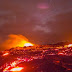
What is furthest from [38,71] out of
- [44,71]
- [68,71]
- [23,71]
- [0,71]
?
[0,71]

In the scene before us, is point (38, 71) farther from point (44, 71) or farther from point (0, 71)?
point (0, 71)

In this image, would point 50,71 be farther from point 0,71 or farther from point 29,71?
point 0,71

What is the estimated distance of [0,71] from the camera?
58.0 feet

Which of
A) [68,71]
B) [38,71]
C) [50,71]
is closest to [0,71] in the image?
[38,71]

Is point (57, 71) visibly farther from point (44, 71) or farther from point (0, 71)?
point (0, 71)

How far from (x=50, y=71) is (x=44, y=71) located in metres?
0.69

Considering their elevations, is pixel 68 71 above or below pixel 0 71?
below

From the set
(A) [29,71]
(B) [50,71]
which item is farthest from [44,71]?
(A) [29,71]

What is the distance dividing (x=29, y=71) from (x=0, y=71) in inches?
162

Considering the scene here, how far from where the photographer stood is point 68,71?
606 inches

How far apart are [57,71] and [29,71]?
10.7ft

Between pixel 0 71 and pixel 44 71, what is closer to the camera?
pixel 44 71

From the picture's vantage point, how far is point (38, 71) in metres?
15.9

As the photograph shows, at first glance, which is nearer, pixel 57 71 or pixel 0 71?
pixel 57 71
